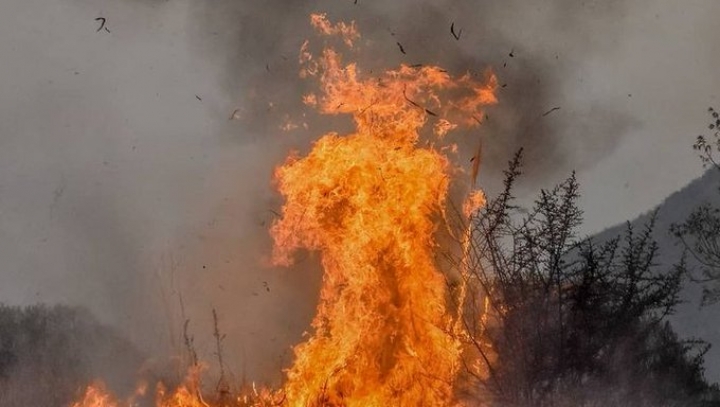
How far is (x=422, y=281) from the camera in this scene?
12.7 metres

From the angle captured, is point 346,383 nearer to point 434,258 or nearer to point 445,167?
point 434,258

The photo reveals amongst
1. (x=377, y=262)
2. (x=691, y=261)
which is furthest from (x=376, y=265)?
(x=691, y=261)

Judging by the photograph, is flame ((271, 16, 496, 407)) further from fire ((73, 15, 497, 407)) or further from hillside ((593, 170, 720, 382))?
hillside ((593, 170, 720, 382))

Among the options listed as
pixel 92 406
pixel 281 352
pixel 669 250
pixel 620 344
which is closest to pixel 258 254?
pixel 281 352

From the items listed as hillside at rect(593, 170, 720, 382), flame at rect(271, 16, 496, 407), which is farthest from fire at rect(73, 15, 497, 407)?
hillside at rect(593, 170, 720, 382)

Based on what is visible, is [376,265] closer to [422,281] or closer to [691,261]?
[422,281]

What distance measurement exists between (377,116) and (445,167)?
1.33 m

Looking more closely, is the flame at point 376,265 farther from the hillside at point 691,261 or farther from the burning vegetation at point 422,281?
the hillside at point 691,261

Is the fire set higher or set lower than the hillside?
lower

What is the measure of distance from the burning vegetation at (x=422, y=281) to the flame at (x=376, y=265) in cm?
2

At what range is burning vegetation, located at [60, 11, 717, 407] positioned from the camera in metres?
11.9

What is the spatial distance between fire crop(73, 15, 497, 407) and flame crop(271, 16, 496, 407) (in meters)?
0.02

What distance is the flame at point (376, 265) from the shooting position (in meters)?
12.7

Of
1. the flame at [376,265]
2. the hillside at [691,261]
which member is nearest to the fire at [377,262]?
the flame at [376,265]
